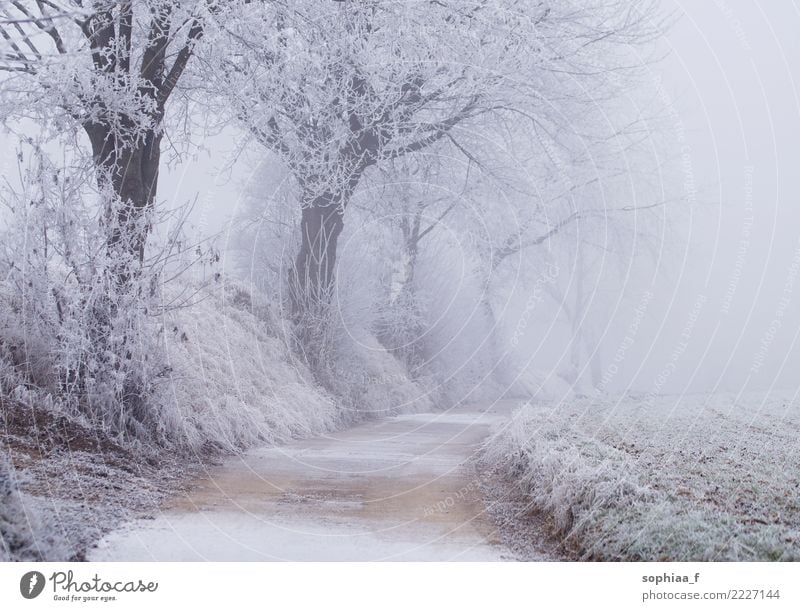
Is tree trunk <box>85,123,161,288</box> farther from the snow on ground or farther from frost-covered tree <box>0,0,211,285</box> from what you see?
the snow on ground

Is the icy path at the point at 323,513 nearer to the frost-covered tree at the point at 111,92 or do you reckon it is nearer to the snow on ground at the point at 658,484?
the snow on ground at the point at 658,484

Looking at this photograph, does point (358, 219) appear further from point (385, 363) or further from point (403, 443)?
point (403, 443)

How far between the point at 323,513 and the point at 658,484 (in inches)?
85.1

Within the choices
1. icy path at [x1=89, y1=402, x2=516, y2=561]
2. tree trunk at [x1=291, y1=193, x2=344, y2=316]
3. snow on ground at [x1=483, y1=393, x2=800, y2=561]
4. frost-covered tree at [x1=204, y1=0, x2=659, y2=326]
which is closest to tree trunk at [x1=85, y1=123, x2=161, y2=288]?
frost-covered tree at [x1=204, y1=0, x2=659, y2=326]

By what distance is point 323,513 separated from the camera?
5227 millimetres

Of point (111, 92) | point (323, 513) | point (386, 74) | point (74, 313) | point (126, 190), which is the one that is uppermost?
point (386, 74)

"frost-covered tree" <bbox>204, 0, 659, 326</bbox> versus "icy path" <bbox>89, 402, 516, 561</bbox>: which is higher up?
"frost-covered tree" <bbox>204, 0, 659, 326</bbox>

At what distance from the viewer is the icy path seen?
4301 mm

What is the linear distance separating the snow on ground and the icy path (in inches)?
18.9

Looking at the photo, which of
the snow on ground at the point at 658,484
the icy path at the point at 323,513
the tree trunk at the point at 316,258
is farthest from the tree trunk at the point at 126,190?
the tree trunk at the point at 316,258

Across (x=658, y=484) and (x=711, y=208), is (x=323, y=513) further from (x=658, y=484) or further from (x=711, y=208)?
(x=711, y=208)

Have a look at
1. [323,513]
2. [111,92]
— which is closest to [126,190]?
[111,92]

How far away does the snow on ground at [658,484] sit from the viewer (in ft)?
13.2
